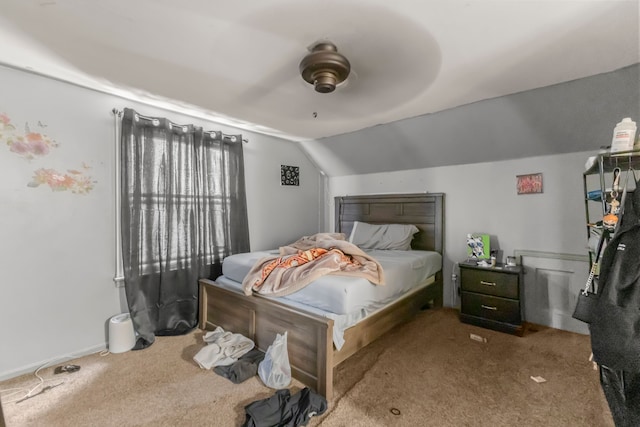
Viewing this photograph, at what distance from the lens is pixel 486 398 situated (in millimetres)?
1687

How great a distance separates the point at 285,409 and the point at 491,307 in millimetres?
2093

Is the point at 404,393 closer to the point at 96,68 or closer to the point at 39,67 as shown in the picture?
the point at 96,68

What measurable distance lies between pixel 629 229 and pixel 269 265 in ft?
6.61

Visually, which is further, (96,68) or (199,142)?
(199,142)

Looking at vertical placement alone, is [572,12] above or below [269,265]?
above

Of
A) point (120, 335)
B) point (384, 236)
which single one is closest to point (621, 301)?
point (384, 236)

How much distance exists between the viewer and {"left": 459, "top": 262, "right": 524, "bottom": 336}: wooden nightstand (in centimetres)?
252

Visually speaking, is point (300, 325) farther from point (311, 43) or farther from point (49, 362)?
point (49, 362)

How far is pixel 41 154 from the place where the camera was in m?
2.03

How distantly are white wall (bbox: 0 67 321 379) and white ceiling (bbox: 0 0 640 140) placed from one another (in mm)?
233

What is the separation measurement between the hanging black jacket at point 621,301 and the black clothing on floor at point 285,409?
1.34 m

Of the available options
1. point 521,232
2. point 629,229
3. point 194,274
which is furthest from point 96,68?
point 521,232

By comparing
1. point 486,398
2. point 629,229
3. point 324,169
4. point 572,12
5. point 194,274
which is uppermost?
point 572,12

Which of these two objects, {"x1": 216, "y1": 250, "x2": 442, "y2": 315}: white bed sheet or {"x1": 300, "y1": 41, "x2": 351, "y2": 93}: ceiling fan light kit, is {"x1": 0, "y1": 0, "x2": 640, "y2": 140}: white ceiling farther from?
{"x1": 216, "y1": 250, "x2": 442, "y2": 315}: white bed sheet
